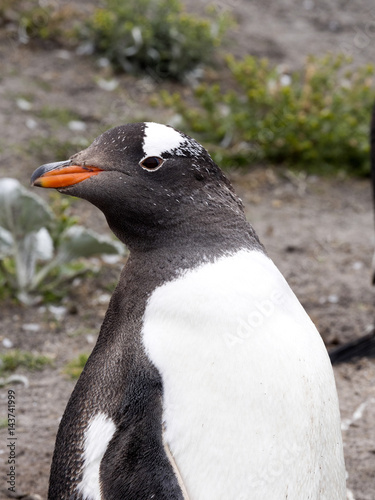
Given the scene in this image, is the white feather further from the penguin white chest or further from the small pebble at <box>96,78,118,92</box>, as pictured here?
the small pebble at <box>96,78,118,92</box>

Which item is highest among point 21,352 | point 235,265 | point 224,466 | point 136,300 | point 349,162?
point 235,265

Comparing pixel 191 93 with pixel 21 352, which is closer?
pixel 21 352

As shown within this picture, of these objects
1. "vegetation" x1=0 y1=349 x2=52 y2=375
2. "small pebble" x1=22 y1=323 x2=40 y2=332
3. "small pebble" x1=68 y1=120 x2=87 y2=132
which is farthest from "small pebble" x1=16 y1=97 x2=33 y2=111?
"vegetation" x1=0 y1=349 x2=52 y2=375

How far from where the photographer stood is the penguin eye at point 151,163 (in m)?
1.71

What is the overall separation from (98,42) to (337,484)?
5421 mm

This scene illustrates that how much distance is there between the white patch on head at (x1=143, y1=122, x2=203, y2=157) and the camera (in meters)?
1.70

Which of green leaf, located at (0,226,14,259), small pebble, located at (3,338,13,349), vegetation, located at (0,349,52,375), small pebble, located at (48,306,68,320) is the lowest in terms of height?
small pebble, located at (48,306,68,320)

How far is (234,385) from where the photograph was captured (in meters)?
1.60

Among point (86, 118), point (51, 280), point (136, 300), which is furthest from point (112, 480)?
point (86, 118)

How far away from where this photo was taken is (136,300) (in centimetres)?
172

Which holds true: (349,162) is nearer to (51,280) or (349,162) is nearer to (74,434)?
(51,280)

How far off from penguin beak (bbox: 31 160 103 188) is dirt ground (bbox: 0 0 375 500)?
44.3 inches

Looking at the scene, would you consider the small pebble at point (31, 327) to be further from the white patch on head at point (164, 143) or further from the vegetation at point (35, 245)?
the white patch on head at point (164, 143)

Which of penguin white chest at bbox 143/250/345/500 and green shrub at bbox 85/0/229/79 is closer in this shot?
penguin white chest at bbox 143/250/345/500
